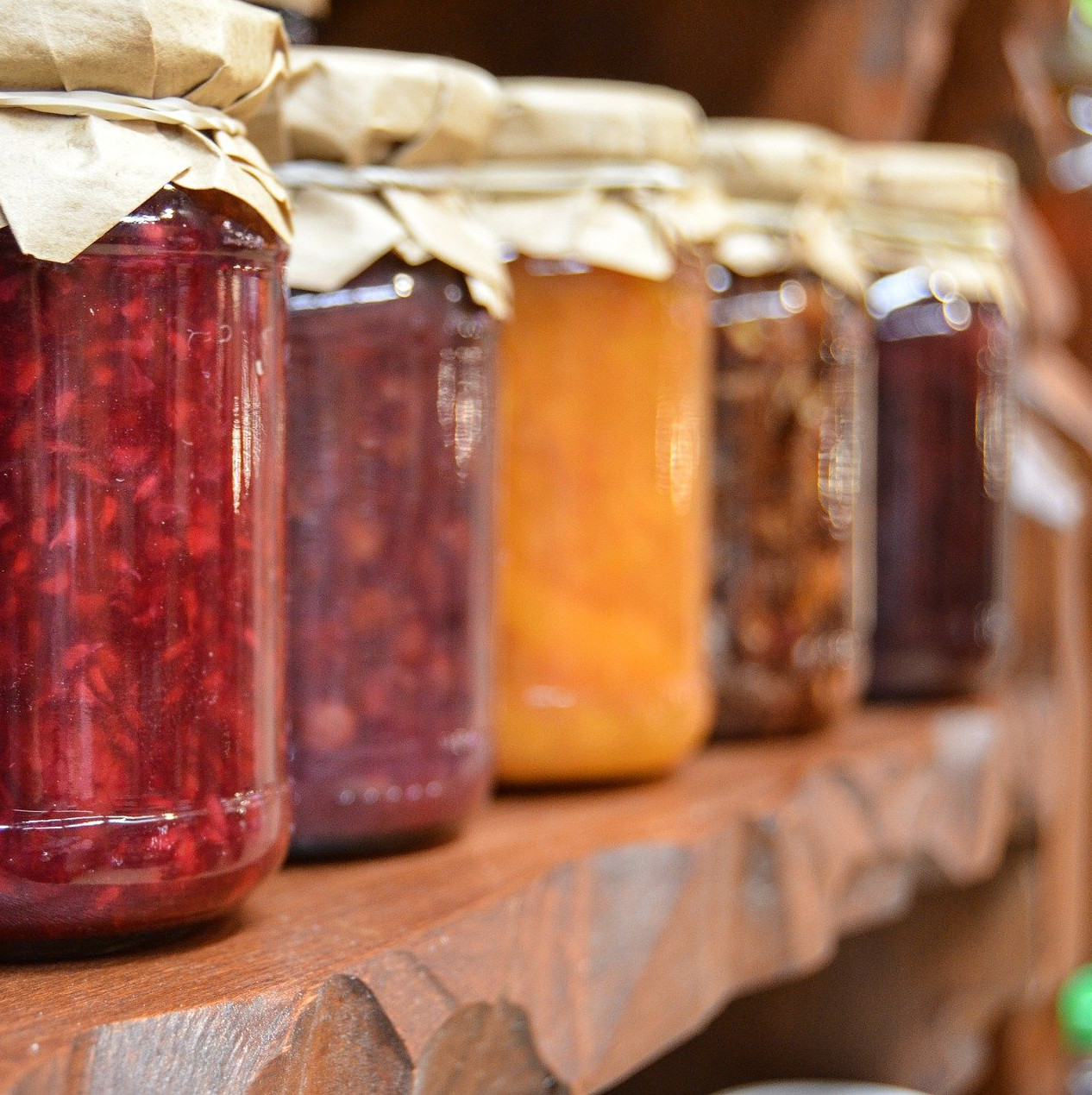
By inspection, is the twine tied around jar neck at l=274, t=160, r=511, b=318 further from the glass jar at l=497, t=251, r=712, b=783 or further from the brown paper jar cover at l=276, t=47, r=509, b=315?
the glass jar at l=497, t=251, r=712, b=783

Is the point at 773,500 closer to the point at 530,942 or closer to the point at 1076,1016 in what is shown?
the point at 530,942

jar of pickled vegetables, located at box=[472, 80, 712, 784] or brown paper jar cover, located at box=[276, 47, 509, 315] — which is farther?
jar of pickled vegetables, located at box=[472, 80, 712, 784]

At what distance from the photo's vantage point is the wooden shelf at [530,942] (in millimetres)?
477

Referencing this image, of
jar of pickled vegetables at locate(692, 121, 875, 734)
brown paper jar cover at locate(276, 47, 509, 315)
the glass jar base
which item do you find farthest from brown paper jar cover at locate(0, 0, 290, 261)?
jar of pickled vegetables at locate(692, 121, 875, 734)

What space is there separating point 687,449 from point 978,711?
0.42 m

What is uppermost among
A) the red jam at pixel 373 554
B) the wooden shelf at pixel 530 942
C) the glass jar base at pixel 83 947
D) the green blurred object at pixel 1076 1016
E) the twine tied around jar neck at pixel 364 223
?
the twine tied around jar neck at pixel 364 223

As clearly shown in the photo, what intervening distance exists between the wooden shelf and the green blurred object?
691 mm

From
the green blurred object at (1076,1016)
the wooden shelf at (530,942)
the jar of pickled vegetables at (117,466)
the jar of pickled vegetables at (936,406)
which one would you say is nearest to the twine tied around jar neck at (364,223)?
the jar of pickled vegetables at (117,466)

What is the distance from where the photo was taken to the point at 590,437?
0.86 metres

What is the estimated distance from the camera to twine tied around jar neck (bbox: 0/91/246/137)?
508 mm

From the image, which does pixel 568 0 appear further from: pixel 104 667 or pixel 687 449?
pixel 104 667

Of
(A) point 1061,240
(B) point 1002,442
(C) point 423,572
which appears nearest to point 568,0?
(B) point 1002,442

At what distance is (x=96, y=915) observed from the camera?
0.52m

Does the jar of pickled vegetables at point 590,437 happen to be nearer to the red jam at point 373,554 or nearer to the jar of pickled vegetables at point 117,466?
the red jam at point 373,554
